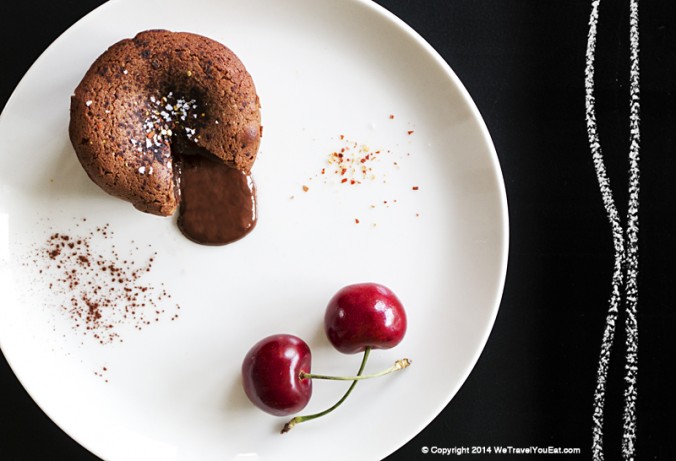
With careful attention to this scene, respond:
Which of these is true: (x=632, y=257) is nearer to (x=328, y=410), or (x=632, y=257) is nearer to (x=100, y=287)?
(x=328, y=410)

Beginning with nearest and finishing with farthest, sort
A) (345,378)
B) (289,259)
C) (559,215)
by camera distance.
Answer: (345,378) → (289,259) → (559,215)

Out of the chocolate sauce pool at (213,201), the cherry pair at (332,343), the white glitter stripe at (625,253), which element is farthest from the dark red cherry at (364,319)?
the white glitter stripe at (625,253)

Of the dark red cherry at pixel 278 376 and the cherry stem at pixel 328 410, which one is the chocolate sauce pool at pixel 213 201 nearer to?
the dark red cherry at pixel 278 376

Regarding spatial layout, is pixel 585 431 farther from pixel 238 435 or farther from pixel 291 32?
pixel 291 32

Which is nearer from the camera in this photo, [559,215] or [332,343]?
[332,343]

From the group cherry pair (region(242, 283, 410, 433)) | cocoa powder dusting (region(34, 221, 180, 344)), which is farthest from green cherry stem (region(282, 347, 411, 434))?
cocoa powder dusting (region(34, 221, 180, 344))

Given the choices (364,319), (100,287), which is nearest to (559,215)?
(364,319)

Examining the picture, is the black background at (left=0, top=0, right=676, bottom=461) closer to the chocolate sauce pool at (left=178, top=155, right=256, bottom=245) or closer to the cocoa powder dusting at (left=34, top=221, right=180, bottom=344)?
the chocolate sauce pool at (left=178, top=155, right=256, bottom=245)
